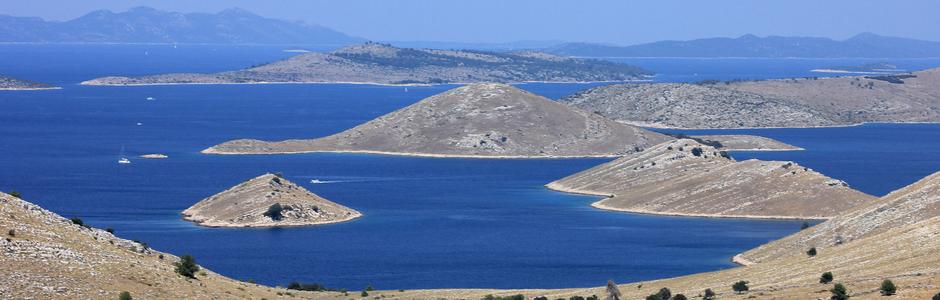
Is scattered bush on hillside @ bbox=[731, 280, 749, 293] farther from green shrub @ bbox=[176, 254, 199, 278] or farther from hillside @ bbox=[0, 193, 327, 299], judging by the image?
green shrub @ bbox=[176, 254, 199, 278]

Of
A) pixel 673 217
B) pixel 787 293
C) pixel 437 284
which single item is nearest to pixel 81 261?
pixel 787 293

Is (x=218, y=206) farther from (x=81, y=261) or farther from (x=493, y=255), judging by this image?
(x=81, y=261)

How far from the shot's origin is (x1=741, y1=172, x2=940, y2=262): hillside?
121 metres

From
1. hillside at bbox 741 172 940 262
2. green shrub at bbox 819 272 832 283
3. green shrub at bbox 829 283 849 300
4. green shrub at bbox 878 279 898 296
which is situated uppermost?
green shrub at bbox 878 279 898 296

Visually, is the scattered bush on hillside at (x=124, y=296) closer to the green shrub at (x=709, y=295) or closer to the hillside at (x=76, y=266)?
the hillside at (x=76, y=266)

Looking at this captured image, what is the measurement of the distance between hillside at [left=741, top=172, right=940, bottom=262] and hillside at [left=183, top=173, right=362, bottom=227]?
5848 centimetres

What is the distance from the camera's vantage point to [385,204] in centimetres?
19512

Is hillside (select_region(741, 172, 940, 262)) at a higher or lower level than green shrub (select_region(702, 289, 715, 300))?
lower

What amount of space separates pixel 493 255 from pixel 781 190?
5130 cm

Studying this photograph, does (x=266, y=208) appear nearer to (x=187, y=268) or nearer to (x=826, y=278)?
(x=187, y=268)

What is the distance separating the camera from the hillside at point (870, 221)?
398 ft

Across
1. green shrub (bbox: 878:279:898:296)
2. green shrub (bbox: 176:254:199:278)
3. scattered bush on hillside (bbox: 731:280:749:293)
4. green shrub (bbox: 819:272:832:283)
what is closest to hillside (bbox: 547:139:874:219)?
green shrub (bbox: 819:272:832:283)

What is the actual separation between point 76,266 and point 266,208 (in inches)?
4255

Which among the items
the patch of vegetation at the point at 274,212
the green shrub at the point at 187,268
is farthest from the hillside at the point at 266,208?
the green shrub at the point at 187,268
